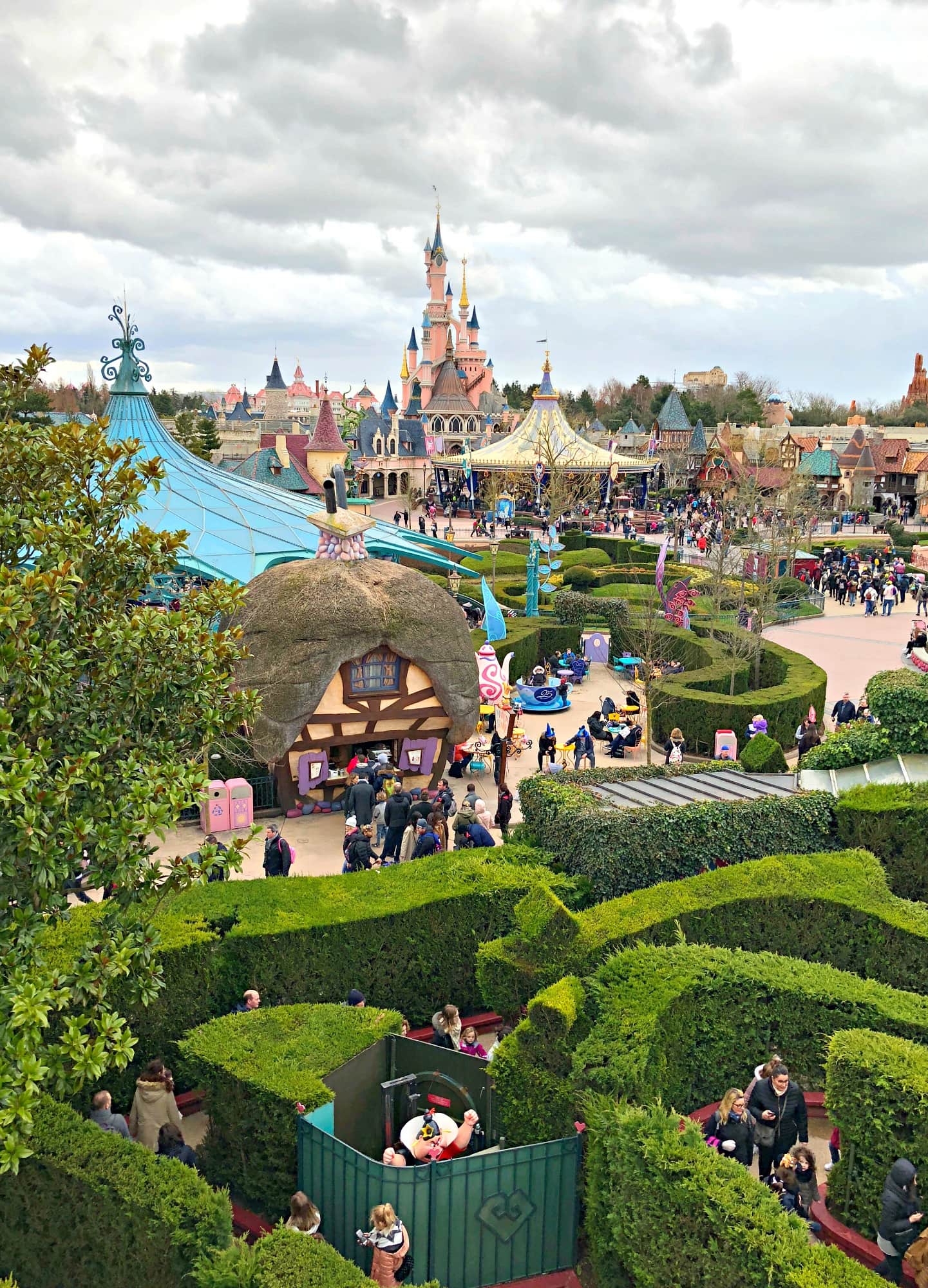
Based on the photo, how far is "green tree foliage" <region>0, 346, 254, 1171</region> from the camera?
278 inches

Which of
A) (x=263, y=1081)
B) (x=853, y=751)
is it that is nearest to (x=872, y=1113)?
(x=263, y=1081)

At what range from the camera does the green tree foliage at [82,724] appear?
7055 millimetres

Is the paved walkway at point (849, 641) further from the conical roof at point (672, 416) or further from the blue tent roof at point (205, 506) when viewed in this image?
the conical roof at point (672, 416)

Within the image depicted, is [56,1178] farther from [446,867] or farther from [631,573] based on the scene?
[631,573]

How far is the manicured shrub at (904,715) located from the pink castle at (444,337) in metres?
74.3

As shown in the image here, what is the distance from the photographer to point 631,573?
40594 mm

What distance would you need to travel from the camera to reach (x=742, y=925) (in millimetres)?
11570

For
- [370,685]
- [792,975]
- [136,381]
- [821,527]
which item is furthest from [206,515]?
[821,527]

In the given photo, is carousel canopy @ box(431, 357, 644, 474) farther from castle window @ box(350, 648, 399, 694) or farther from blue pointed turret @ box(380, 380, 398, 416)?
castle window @ box(350, 648, 399, 694)

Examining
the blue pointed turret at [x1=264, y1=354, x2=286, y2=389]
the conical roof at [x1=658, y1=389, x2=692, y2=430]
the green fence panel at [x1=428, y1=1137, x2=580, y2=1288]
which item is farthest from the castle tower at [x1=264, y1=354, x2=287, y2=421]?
the green fence panel at [x1=428, y1=1137, x2=580, y2=1288]

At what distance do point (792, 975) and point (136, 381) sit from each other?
23.0m

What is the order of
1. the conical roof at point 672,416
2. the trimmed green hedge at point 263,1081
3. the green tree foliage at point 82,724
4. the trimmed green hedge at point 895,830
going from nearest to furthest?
1. the green tree foliage at point 82,724
2. the trimmed green hedge at point 263,1081
3. the trimmed green hedge at point 895,830
4. the conical roof at point 672,416

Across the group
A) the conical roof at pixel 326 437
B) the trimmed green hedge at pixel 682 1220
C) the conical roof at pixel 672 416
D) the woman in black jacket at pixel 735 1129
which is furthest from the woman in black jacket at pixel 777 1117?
the conical roof at pixel 672 416

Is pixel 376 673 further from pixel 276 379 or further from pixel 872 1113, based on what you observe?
pixel 276 379
